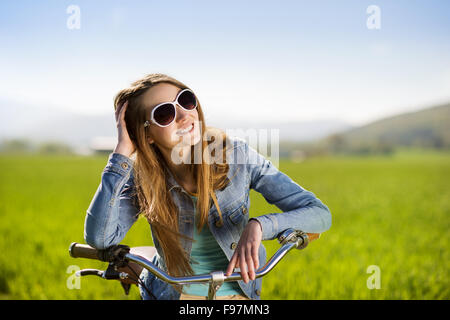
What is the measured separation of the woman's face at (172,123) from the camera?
66.1 inches

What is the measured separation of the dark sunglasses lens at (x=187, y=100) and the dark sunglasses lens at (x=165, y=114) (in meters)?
0.05

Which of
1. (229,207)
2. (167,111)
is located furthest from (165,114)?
(229,207)

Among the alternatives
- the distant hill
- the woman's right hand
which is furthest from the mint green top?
the distant hill

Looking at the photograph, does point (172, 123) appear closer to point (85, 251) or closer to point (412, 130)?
point (85, 251)

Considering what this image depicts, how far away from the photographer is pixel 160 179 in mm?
1828

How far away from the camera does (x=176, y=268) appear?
1.86 metres

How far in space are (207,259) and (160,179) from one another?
442 millimetres

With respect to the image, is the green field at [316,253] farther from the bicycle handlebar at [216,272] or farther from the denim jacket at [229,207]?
the bicycle handlebar at [216,272]

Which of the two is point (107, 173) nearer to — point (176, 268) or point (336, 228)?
point (176, 268)

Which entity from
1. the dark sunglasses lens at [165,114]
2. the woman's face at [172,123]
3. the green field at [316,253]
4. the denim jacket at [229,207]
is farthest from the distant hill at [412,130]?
the dark sunglasses lens at [165,114]

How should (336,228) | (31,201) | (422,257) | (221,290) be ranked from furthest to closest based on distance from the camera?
(31,201) < (336,228) < (422,257) < (221,290)

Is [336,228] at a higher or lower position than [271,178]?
lower
